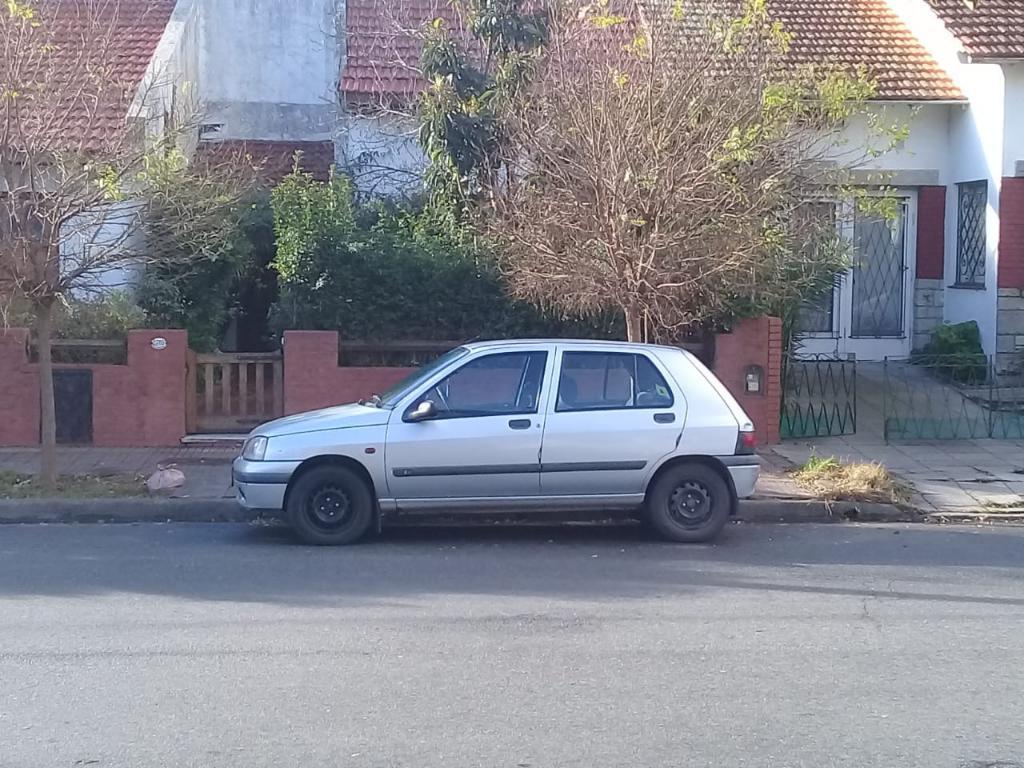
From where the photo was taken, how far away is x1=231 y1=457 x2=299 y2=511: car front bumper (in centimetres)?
973

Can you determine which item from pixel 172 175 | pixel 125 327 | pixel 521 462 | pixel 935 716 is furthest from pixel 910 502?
pixel 125 327

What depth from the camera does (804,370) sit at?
622 inches

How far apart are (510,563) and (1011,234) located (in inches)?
425

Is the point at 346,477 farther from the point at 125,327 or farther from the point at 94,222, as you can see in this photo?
the point at 125,327

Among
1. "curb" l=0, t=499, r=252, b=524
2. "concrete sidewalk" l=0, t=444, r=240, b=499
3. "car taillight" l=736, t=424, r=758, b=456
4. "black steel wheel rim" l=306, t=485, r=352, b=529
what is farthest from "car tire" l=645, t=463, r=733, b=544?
"concrete sidewalk" l=0, t=444, r=240, b=499

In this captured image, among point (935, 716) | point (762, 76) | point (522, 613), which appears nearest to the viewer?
point (935, 716)

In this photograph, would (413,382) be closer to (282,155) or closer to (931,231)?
(282,155)

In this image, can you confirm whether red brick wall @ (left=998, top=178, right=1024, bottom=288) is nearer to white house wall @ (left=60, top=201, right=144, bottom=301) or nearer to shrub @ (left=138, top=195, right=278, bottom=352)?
shrub @ (left=138, top=195, right=278, bottom=352)

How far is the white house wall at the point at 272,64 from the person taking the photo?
20.7 m

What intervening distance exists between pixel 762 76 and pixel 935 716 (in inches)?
308

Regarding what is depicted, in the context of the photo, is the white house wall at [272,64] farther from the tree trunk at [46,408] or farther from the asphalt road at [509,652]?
the asphalt road at [509,652]

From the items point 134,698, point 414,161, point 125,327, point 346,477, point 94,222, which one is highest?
point 414,161

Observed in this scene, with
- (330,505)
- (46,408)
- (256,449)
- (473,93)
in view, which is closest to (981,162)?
(473,93)

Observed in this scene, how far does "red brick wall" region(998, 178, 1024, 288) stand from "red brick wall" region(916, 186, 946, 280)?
1.62 metres
